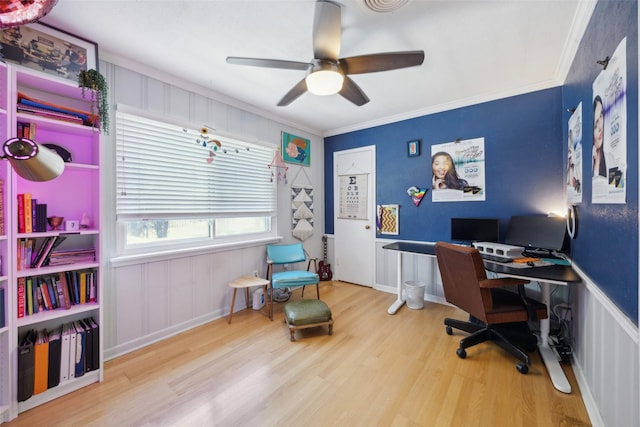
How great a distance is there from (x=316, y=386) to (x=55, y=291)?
74.8 inches

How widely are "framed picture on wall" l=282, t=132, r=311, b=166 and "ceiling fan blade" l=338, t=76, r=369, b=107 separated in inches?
65.9

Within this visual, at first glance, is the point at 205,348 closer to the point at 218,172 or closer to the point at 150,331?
the point at 150,331

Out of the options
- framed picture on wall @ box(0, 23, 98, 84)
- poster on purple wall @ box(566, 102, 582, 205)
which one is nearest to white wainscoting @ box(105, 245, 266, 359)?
framed picture on wall @ box(0, 23, 98, 84)

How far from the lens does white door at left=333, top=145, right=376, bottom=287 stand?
12.4 feet

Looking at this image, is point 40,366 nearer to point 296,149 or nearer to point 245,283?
point 245,283

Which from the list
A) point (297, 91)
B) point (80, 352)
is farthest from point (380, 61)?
point (80, 352)

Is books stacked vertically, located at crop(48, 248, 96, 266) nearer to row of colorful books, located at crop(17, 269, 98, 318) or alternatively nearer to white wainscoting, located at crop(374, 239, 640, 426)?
row of colorful books, located at crop(17, 269, 98, 318)

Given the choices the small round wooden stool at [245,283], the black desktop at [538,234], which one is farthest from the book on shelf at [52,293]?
the black desktop at [538,234]

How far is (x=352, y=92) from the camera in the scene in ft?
6.52

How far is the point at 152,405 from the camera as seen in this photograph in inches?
62.1

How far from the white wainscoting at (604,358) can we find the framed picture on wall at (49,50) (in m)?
3.41

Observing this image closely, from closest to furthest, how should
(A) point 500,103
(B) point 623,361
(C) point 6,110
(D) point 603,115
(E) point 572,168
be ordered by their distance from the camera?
(B) point 623,361 → (D) point 603,115 → (C) point 6,110 → (E) point 572,168 → (A) point 500,103

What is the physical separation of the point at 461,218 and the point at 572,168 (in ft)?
3.41

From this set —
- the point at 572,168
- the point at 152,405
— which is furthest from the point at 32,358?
the point at 572,168
